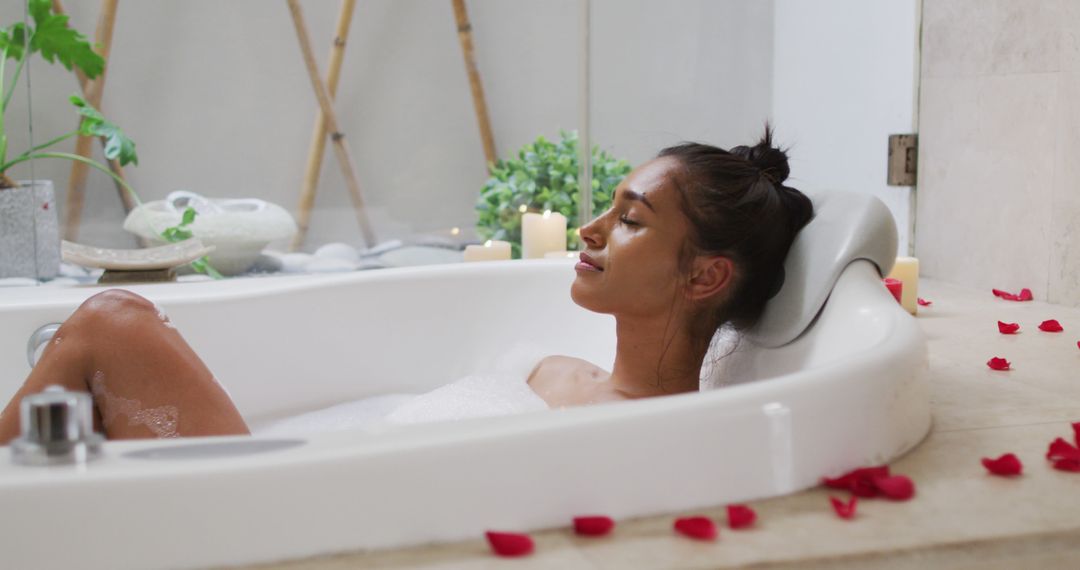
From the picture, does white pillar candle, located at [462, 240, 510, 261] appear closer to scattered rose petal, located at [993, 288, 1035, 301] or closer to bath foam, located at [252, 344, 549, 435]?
bath foam, located at [252, 344, 549, 435]

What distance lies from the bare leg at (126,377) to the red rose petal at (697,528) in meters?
0.72

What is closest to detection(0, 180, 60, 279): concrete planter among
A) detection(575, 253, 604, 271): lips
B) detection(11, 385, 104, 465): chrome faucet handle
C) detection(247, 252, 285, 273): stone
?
detection(247, 252, 285, 273): stone

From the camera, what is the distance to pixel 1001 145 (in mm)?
2457

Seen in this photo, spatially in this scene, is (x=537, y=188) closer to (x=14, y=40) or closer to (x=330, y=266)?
(x=330, y=266)

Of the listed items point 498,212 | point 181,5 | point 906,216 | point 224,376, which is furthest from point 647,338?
point 181,5

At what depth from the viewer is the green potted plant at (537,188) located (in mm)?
3312

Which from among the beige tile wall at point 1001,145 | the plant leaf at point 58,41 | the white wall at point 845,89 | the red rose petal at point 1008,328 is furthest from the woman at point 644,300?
the plant leaf at point 58,41

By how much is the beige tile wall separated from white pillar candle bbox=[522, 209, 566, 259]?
94 cm

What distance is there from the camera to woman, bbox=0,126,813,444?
140cm

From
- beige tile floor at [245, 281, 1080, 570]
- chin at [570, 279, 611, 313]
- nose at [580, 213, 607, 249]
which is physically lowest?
beige tile floor at [245, 281, 1080, 570]

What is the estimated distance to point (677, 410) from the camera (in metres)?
0.96

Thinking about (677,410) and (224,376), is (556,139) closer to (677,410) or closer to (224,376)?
(224,376)

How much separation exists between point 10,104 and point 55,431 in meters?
2.38

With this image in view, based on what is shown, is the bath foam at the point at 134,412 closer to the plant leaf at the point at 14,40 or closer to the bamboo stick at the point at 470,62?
the plant leaf at the point at 14,40
